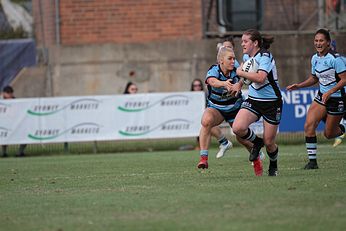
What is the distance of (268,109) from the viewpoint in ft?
38.3

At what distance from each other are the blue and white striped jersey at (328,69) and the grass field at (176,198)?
1.24 m

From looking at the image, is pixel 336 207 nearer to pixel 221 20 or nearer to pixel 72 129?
pixel 72 129

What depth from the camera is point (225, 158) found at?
16.8m

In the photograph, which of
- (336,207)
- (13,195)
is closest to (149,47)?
(13,195)

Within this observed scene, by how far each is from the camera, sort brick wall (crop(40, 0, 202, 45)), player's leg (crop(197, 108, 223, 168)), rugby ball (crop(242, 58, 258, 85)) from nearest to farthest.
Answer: rugby ball (crop(242, 58, 258, 85)) < player's leg (crop(197, 108, 223, 168)) < brick wall (crop(40, 0, 202, 45))

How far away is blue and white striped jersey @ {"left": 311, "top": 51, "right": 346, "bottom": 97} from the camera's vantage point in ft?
42.8

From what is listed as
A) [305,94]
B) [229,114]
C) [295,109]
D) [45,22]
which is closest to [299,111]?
[295,109]

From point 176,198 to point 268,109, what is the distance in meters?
2.67

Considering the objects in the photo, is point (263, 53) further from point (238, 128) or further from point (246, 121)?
point (238, 128)

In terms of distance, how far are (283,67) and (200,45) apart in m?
2.37

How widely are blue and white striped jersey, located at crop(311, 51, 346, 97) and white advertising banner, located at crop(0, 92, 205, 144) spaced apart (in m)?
8.40

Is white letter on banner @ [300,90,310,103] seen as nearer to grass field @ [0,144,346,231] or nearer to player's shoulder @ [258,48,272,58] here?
grass field @ [0,144,346,231]

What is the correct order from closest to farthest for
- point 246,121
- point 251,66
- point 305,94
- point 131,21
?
point 251,66 → point 246,121 → point 305,94 → point 131,21

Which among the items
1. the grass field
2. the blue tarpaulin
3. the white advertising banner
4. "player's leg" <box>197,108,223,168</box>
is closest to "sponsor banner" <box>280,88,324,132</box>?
the white advertising banner
